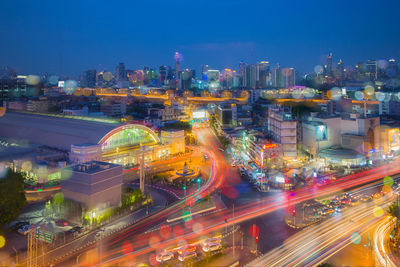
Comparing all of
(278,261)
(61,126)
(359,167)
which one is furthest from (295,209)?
(61,126)

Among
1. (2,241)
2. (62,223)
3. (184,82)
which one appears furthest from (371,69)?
(2,241)

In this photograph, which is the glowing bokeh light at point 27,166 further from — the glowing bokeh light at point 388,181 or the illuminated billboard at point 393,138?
the illuminated billboard at point 393,138

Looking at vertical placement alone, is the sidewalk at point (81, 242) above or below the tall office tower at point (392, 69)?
below

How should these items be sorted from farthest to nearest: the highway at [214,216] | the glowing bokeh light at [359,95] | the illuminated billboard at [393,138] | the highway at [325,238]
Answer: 1. the glowing bokeh light at [359,95]
2. the illuminated billboard at [393,138]
3. the highway at [214,216]
4. the highway at [325,238]

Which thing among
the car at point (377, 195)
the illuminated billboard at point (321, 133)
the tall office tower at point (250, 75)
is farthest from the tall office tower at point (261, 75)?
the car at point (377, 195)

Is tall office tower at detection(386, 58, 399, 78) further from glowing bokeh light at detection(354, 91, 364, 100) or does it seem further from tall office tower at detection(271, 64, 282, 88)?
glowing bokeh light at detection(354, 91, 364, 100)
